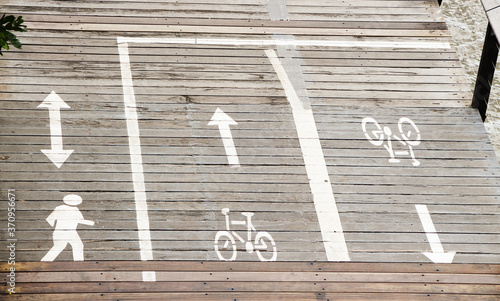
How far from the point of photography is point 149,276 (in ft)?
18.2

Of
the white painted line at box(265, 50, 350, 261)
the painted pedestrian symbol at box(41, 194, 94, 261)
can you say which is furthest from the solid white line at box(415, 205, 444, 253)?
the painted pedestrian symbol at box(41, 194, 94, 261)

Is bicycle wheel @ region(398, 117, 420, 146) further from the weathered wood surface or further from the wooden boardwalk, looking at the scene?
the weathered wood surface

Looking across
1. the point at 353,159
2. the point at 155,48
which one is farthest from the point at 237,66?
the point at 353,159

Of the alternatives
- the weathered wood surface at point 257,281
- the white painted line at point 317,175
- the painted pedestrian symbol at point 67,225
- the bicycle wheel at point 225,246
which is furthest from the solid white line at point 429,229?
the painted pedestrian symbol at point 67,225

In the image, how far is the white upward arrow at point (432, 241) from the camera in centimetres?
582

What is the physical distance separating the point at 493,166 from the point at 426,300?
6.39 ft

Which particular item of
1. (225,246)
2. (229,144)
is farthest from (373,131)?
(225,246)

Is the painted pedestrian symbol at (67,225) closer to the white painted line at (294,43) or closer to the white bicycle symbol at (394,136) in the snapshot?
the white painted line at (294,43)

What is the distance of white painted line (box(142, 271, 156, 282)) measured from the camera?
218 inches

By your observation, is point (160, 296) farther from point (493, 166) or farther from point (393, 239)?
point (493, 166)

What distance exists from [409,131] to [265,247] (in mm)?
2296

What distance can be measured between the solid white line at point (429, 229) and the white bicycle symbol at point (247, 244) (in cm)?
156

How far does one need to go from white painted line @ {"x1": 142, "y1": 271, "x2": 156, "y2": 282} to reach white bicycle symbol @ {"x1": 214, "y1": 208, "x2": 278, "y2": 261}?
0.64m

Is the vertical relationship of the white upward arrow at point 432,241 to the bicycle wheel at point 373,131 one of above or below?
below
